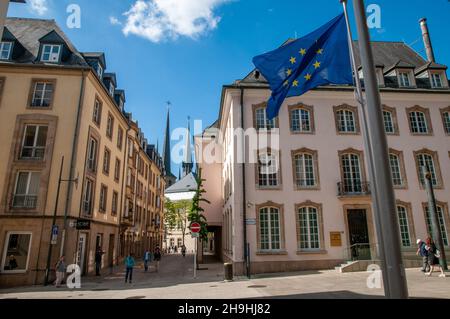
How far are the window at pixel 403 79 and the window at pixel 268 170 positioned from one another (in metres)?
11.9

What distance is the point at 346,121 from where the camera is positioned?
21.0 metres

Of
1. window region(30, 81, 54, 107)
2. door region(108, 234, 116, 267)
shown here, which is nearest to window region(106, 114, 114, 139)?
window region(30, 81, 54, 107)

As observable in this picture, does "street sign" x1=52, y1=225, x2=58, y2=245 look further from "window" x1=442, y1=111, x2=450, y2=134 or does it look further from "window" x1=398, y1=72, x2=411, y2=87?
"window" x1=442, y1=111, x2=450, y2=134

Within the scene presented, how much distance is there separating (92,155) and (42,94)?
5445 mm

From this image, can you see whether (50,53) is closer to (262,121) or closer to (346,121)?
(262,121)

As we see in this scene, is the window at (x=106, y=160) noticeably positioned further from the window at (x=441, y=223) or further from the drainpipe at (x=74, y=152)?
the window at (x=441, y=223)

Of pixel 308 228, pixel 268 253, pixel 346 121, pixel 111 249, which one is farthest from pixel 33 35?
pixel 308 228

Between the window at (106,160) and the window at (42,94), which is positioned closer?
the window at (42,94)

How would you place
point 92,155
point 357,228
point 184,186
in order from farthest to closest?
point 184,186
point 92,155
point 357,228

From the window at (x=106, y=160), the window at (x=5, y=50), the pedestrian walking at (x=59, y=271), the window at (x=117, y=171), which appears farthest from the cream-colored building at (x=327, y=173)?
the window at (x=5, y=50)

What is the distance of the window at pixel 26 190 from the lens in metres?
18.6
